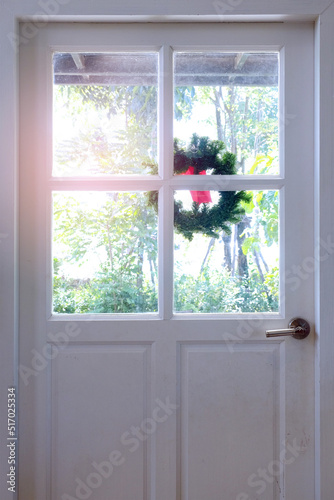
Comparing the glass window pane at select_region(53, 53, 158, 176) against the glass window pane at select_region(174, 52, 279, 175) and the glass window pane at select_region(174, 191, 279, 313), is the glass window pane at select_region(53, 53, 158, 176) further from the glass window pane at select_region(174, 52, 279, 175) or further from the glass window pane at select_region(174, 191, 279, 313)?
the glass window pane at select_region(174, 191, 279, 313)

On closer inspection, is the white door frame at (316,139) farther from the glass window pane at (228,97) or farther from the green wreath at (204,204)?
the green wreath at (204,204)

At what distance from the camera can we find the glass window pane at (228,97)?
145cm

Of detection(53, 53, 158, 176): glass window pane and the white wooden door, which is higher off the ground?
detection(53, 53, 158, 176): glass window pane

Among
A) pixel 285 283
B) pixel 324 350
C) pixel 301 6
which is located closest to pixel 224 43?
pixel 301 6

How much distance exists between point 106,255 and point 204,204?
13.9 inches

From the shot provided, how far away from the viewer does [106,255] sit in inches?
57.5

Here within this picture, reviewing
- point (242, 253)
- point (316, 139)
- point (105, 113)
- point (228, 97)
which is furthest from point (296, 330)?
point (105, 113)

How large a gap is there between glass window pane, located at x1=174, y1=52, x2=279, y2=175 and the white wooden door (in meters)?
0.03

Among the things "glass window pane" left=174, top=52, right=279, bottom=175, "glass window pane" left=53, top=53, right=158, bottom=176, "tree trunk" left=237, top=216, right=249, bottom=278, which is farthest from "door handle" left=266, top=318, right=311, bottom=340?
"glass window pane" left=53, top=53, right=158, bottom=176

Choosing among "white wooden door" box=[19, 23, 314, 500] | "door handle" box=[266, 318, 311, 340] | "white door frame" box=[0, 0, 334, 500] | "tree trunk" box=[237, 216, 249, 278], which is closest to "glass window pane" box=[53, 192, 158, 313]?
"white wooden door" box=[19, 23, 314, 500]

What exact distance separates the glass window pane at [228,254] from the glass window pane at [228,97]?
174mm

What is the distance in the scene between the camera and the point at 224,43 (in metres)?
1.43

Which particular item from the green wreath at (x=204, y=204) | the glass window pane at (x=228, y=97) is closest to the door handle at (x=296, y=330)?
the green wreath at (x=204, y=204)

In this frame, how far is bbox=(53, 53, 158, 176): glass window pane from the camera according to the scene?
1448 mm
